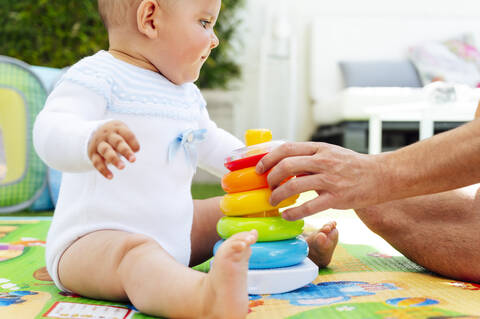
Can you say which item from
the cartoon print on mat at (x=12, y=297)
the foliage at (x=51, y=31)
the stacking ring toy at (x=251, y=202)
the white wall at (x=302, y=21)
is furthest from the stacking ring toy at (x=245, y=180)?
the white wall at (x=302, y=21)

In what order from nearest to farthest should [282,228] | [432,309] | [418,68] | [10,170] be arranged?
1. [432,309]
2. [282,228]
3. [10,170]
4. [418,68]

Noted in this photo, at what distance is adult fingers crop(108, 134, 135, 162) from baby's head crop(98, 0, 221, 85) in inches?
11.9

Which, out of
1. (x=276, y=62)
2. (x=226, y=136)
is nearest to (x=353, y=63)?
(x=276, y=62)

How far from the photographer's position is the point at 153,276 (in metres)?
0.70

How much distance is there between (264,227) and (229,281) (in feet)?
0.73

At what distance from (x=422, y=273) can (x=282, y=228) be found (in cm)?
32

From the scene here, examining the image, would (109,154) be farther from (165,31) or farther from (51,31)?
(51,31)

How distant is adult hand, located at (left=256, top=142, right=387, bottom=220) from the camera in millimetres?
753

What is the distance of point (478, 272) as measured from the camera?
90cm

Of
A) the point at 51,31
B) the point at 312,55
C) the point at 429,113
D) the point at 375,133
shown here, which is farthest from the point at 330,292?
the point at 312,55

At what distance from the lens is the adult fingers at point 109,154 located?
0.62 metres

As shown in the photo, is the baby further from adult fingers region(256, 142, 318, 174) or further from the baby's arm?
adult fingers region(256, 142, 318, 174)

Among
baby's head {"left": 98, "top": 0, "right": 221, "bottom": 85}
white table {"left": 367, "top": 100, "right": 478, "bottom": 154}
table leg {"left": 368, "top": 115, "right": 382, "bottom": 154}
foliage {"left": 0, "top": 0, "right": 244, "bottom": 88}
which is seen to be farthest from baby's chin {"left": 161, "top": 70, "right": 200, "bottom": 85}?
foliage {"left": 0, "top": 0, "right": 244, "bottom": 88}

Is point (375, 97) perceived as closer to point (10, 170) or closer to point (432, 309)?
point (10, 170)
